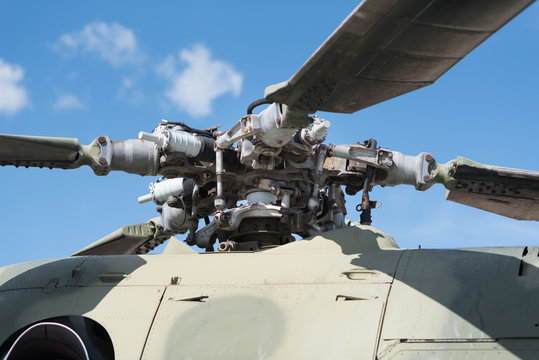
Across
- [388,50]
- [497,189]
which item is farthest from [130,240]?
[388,50]

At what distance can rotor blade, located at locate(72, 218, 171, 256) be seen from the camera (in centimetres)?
995

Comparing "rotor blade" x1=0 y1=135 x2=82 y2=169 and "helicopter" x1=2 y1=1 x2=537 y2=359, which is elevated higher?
"rotor blade" x1=0 y1=135 x2=82 y2=169

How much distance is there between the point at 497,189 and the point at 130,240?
487 cm

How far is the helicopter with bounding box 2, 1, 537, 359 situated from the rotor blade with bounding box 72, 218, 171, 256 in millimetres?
1985

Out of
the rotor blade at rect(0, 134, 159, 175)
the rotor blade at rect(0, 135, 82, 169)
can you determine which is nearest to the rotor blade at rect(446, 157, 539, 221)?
the rotor blade at rect(0, 134, 159, 175)

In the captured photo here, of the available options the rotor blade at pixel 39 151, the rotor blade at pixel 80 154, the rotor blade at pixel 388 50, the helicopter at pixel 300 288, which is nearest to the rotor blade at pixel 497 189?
the helicopter at pixel 300 288

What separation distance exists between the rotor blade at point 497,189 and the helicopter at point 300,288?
3 centimetres

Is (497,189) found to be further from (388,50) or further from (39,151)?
(39,151)

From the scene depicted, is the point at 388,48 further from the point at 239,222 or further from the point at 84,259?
the point at 84,259

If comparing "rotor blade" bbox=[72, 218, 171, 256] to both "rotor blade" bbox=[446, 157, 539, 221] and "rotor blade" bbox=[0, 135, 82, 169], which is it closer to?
"rotor blade" bbox=[0, 135, 82, 169]

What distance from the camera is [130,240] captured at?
10188 mm

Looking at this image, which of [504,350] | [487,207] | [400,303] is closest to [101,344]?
[400,303]

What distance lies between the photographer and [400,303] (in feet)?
20.6

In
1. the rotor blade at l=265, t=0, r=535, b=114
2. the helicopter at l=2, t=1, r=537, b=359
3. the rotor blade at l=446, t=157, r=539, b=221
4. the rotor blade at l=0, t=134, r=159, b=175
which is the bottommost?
the helicopter at l=2, t=1, r=537, b=359
